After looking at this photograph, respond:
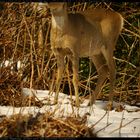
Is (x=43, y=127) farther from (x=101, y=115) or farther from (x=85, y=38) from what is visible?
(x=85, y=38)

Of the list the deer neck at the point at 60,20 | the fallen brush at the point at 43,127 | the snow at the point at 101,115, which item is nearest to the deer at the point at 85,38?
the deer neck at the point at 60,20

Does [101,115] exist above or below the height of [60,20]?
below

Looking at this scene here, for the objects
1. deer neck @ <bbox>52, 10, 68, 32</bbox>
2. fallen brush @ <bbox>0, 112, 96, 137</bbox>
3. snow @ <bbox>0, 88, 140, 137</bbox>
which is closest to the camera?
fallen brush @ <bbox>0, 112, 96, 137</bbox>

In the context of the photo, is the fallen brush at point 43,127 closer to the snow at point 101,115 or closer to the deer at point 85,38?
the snow at point 101,115

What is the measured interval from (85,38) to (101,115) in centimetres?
144

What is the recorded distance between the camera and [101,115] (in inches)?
188

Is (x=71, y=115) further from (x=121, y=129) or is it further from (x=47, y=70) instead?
(x=47, y=70)

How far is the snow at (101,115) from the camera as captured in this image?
13.0 feet

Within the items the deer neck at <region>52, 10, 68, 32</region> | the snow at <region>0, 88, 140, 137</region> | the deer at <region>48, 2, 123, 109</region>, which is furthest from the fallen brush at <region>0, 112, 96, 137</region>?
the deer neck at <region>52, 10, 68, 32</region>

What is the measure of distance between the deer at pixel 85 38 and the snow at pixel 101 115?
307 millimetres

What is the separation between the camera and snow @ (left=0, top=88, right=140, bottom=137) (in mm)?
3953

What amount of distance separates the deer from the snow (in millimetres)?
Answer: 307

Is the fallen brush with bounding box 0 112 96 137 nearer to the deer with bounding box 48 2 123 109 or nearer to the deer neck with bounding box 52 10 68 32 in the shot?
the deer with bounding box 48 2 123 109

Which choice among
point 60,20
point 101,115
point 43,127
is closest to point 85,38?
point 60,20
